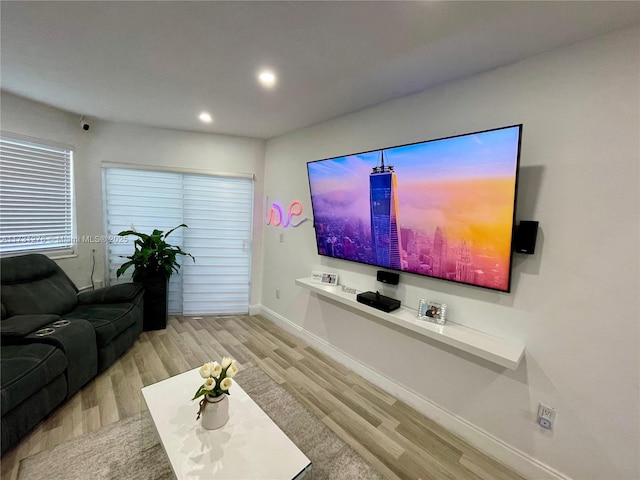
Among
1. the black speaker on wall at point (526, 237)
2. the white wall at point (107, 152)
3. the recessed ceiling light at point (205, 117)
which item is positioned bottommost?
the black speaker on wall at point (526, 237)

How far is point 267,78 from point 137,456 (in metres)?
2.72

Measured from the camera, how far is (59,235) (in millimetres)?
3025

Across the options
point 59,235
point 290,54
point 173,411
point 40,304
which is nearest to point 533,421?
point 173,411

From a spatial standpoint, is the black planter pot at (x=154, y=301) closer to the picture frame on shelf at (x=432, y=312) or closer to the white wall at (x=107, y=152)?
the white wall at (x=107, y=152)

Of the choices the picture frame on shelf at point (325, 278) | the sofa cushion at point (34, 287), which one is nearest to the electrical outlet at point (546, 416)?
the picture frame on shelf at point (325, 278)

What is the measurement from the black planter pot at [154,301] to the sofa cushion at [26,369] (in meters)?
1.34

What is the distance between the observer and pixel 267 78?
1.96 meters

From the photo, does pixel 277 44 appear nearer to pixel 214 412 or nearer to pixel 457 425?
pixel 214 412

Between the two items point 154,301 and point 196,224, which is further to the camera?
point 196,224

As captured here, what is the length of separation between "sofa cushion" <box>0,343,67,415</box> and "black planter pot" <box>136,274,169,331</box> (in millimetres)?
1338

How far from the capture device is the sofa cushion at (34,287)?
2.26 meters

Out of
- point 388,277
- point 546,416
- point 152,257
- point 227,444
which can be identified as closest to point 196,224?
point 152,257

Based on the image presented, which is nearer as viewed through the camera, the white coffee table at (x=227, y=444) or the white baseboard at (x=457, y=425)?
the white coffee table at (x=227, y=444)

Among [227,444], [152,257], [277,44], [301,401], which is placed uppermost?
[277,44]
